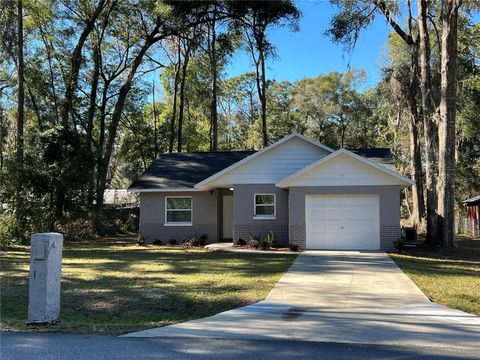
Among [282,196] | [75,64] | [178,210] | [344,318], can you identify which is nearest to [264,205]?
[282,196]

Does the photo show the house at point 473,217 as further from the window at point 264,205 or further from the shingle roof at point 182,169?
the window at point 264,205

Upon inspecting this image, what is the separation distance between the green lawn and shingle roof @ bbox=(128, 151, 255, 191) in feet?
21.5

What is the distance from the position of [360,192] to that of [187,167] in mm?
9821

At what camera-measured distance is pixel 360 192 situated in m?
19.1

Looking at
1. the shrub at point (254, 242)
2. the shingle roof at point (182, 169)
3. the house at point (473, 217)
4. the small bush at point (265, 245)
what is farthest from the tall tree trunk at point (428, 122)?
the house at point (473, 217)

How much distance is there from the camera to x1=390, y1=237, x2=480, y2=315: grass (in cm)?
971

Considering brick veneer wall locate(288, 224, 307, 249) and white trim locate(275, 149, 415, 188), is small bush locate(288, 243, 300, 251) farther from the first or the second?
white trim locate(275, 149, 415, 188)

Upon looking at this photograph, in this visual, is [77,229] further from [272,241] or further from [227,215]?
[272,241]

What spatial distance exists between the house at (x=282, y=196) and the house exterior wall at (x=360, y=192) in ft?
0.12

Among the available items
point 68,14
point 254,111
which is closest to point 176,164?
point 68,14

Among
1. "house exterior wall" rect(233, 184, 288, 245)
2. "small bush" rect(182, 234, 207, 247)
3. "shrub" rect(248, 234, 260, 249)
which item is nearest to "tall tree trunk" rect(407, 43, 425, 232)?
"house exterior wall" rect(233, 184, 288, 245)

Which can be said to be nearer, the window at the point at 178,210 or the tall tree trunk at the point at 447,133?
the tall tree trunk at the point at 447,133

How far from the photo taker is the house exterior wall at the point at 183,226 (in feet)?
76.3

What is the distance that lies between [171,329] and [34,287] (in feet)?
7.29
